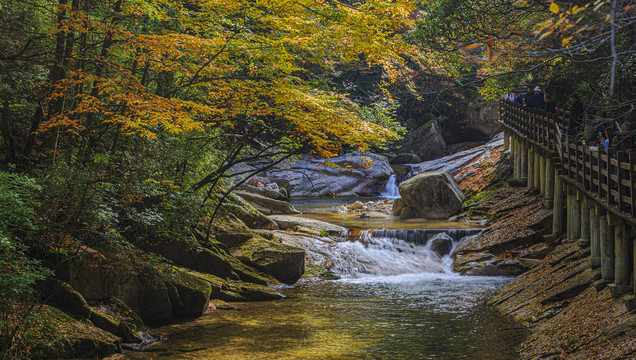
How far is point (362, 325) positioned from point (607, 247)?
4.76 meters

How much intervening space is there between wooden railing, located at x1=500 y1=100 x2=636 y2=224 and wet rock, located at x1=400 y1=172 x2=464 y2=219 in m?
3.59

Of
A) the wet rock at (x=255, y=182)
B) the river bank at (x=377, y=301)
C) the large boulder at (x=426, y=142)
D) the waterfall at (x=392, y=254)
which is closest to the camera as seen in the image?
the river bank at (x=377, y=301)

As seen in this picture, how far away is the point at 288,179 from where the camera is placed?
3350 centimetres

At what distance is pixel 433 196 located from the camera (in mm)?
21094

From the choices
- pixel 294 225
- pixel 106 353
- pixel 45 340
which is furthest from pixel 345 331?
pixel 294 225

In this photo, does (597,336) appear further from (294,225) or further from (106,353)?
(294,225)

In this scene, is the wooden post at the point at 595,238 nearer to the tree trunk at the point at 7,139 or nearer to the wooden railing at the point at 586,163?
the wooden railing at the point at 586,163

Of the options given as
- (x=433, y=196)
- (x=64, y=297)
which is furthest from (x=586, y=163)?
(x=433, y=196)

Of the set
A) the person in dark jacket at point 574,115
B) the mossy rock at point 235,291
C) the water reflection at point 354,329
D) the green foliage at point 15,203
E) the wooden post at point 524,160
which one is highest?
the person in dark jacket at point 574,115

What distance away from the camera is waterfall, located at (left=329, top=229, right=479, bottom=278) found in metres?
15.6

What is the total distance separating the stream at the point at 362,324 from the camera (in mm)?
8117

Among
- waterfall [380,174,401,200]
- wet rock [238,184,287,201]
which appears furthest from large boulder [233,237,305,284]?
waterfall [380,174,401,200]

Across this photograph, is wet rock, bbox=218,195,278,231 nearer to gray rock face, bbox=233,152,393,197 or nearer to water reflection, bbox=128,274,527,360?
water reflection, bbox=128,274,527,360

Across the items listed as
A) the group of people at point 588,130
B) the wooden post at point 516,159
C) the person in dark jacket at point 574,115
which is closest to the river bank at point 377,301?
the wooden post at point 516,159
